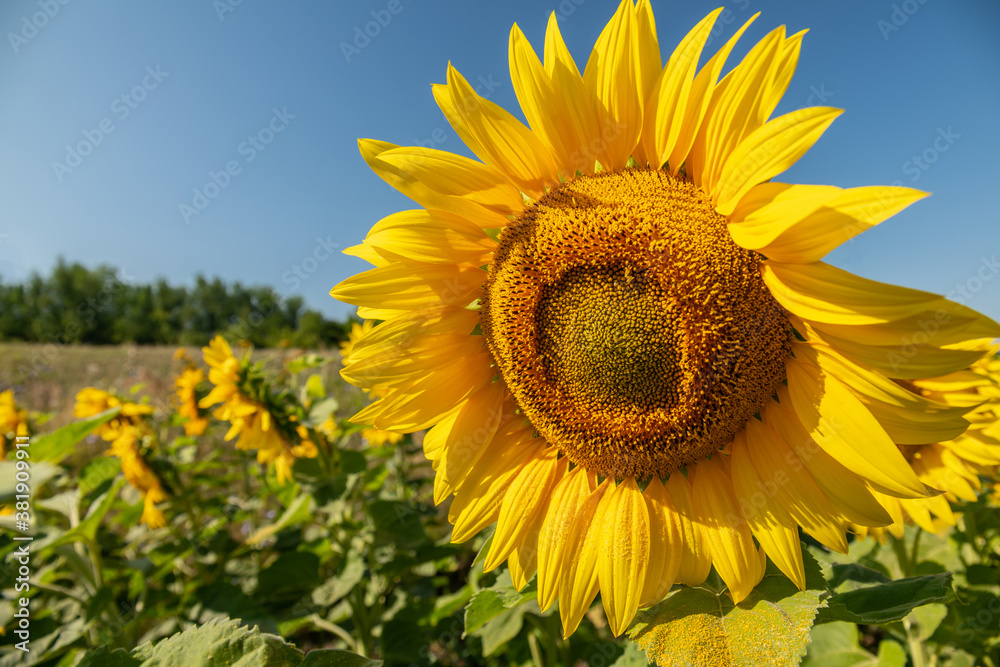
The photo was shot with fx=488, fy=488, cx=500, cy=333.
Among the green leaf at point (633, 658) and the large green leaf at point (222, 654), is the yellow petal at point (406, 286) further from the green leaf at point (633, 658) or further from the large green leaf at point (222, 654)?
the green leaf at point (633, 658)

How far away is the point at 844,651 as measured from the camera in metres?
2.71

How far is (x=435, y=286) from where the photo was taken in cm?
157

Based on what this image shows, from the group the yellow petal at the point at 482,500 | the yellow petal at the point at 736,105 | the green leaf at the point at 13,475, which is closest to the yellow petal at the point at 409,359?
the yellow petal at the point at 482,500

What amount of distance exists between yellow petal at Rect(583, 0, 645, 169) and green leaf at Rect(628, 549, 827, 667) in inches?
48.4

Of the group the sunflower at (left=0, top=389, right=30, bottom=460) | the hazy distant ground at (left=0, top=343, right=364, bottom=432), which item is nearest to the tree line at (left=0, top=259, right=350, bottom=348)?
the hazy distant ground at (left=0, top=343, right=364, bottom=432)

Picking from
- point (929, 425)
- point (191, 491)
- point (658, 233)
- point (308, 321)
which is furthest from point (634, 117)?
point (308, 321)

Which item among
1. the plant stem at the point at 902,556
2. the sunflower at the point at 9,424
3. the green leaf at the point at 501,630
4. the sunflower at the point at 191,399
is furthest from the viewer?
the sunflower at the point at 191,399

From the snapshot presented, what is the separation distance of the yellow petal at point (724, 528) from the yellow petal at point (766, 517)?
0.03 meters

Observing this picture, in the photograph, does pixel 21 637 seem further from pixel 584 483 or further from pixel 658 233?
pixel 658 233

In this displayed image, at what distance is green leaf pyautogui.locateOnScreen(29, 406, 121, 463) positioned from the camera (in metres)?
2.29

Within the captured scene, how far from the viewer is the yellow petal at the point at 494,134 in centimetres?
142

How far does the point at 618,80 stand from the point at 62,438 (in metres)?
2.91

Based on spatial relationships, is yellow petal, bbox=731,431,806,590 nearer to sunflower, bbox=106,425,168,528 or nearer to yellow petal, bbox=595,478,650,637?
yellow petal, bbox=595,478,650,637

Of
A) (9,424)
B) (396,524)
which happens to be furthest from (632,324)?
(9,424)
